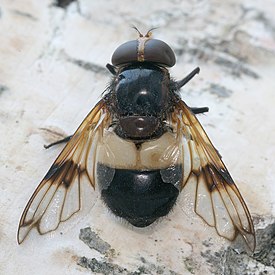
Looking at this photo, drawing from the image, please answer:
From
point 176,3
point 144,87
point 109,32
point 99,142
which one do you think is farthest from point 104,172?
point 176,3

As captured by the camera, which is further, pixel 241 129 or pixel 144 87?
pixel 241 129

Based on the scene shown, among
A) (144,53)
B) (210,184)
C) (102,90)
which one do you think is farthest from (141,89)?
(102,90)

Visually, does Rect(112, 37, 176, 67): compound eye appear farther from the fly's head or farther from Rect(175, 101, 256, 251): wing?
Rect(175, 101, 256, 251): wing

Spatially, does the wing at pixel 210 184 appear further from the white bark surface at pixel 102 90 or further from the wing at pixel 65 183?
the wing at pixel 65 183

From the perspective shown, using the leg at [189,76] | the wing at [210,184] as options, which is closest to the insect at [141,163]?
the wing at [210,184]

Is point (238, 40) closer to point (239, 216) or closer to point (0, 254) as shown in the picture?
point (239, 216)

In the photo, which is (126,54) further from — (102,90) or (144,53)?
(102,90)
